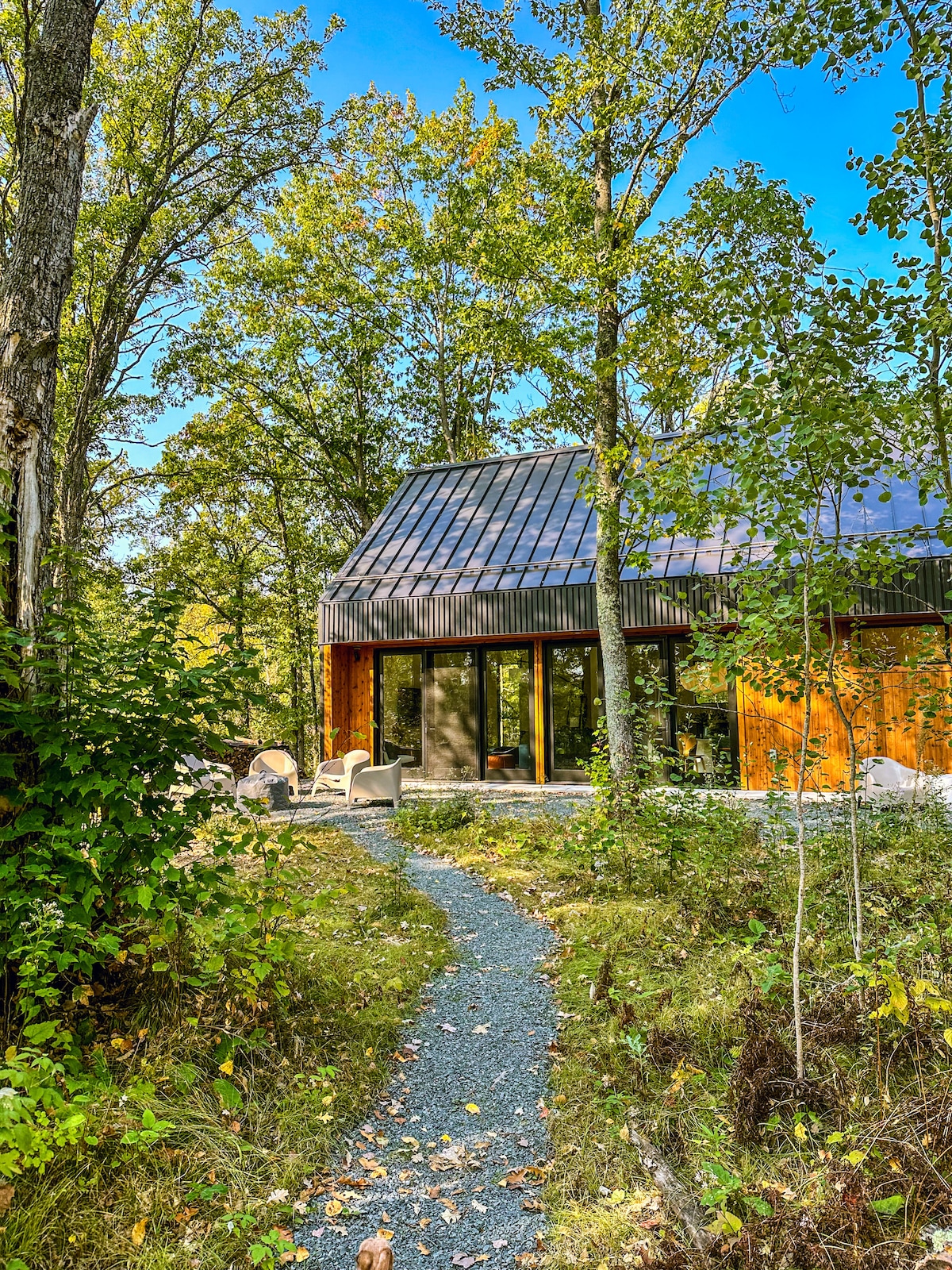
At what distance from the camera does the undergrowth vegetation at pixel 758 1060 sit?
212 cm

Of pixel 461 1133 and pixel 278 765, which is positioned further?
pixel 278 765

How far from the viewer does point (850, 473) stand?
303 centimetres

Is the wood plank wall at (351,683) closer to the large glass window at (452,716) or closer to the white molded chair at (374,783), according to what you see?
the large glass window at (452,716)

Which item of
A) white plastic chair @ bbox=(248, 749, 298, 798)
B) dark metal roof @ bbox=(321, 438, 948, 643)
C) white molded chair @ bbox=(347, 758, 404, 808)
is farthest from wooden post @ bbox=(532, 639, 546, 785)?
white plastic chair @ bbox=(248, 749, 298, 798)

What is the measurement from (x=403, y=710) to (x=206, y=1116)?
10969 millimetres

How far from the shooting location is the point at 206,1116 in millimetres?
2707

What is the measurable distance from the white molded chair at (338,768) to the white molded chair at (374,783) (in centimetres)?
99

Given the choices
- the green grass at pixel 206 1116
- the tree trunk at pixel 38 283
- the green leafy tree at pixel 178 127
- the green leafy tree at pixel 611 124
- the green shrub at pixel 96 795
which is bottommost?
the green grass at pixel 206 1116

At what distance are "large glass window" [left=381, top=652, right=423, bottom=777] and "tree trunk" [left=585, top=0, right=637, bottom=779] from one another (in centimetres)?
704

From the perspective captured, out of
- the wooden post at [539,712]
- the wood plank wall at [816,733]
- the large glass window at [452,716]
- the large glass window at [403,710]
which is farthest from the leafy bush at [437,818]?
the large glass window at [403,710]

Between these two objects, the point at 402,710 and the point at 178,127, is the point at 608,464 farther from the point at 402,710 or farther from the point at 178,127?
the point at 178,127

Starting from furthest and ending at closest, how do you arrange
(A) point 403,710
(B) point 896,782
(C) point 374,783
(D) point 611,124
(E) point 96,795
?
(A) point 403,710, (C) point 374,783, (B) point 896,782, (D) point 611,124, (E) point 96,795

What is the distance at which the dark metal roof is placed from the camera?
10.7 meters

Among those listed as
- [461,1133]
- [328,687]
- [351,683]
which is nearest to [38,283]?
[461,1133]
